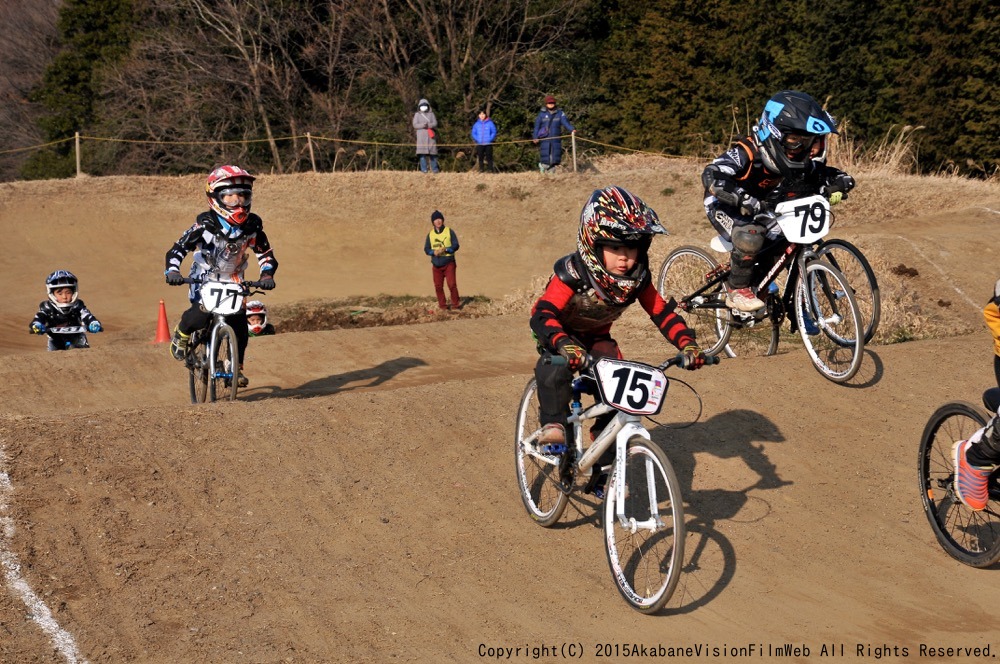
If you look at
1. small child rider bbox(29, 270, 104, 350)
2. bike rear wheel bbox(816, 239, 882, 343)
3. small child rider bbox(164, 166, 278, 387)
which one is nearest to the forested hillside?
small child rider bbox(29, 270, 104, 350)

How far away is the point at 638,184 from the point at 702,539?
69.9 feet

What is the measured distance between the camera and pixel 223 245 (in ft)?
34.2

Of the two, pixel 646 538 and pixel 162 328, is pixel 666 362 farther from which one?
pixel 162 328

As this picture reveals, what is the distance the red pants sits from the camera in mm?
20031

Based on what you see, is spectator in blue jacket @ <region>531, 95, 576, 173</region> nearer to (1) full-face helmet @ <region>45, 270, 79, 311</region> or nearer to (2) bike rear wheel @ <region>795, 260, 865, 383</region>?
(1) full-face helmet @ <region>45, 270, 79, 311</region>

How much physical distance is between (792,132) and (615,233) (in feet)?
11.7

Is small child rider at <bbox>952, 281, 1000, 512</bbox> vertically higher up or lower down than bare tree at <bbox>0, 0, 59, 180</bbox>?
lower down

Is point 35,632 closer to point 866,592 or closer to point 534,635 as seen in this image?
point 534,635

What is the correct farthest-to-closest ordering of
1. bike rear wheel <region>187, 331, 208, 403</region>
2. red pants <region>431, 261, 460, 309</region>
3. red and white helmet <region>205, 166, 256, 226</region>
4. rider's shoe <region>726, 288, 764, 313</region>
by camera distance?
red pants <region>431, 261, 460, 309</region> → bike rear wheel <region>187, 331, 208, 403</region> → red and white helmet <region>205, 166, 256, 226</region> → rider's shoe <region>726, 288, 764, 313</region>

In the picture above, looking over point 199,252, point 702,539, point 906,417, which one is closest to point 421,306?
point 199,252

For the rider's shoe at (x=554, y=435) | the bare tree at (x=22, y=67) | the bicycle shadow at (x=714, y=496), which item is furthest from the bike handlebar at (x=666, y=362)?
the bare tree at (x=22, y=67)

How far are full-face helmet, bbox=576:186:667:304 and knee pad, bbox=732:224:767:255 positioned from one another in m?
3.20

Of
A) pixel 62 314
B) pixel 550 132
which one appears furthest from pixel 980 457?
pixel 550 132

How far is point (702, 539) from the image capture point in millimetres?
6727
